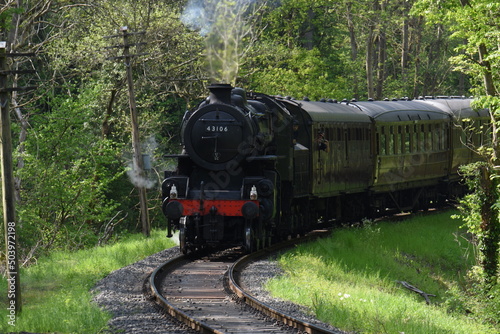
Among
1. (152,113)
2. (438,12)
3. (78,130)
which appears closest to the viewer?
(438,12)

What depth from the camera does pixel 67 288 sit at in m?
13.3

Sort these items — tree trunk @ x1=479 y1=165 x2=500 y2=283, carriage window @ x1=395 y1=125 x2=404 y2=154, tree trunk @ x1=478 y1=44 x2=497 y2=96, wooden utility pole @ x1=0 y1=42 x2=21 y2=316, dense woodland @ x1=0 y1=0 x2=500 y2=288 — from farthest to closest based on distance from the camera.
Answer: carriage window @ x1=395 y1=125 x2=404 y2=154, dense woodland @ x1=0 y1=0 x2=500 y2=288, tree trunk @ x1=478 y1=44 x2=497 y2=96, tree trunk @ x1=479 y1=165 x2=500 y2=283, wooden utility pole @ x1=0 y1=42 x2=21 y2=316

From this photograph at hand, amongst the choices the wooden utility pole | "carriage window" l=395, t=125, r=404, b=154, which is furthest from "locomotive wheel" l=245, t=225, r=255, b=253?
"carriage window" l=395, t=125, r=404, b=154

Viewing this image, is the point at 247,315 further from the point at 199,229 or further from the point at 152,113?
the point at 152,113

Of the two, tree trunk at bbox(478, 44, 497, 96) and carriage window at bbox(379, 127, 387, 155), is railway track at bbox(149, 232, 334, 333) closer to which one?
tree trunk at bbox(478, 44, 497, 96)

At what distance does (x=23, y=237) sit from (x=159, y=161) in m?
12.1

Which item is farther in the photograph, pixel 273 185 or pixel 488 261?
pixel 488 261

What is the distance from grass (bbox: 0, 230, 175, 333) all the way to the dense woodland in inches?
92.3

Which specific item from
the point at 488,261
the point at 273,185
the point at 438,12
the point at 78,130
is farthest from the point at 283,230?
the point at 78,130

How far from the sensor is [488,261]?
724 inches

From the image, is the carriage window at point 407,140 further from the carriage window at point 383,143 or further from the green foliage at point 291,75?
the green foliage at point 291,75

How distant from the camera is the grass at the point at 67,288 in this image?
9.98m

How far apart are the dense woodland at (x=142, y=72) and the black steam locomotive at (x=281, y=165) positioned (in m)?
2.99

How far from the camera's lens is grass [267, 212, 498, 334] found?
33.3 feet
